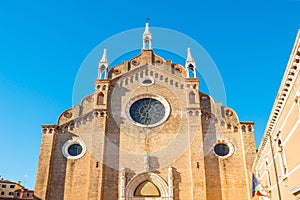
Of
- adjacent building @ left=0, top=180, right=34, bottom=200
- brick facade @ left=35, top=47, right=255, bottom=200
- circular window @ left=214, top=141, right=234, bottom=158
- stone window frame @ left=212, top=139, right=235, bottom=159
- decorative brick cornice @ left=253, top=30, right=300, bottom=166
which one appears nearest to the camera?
decorative brick cornice @ left=253, top=30, right=300, bottom=166

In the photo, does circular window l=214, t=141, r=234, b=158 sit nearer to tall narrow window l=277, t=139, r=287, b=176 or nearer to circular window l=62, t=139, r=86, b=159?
tall narrow window l=277, t=139, r=287, b=176

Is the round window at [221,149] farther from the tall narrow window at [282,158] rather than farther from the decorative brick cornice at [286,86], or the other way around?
the tall narrow window at [282,158]

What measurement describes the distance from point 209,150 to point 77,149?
919 cm

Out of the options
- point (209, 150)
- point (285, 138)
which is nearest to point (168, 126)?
point (209, 150)

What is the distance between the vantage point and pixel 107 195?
19.8 meters

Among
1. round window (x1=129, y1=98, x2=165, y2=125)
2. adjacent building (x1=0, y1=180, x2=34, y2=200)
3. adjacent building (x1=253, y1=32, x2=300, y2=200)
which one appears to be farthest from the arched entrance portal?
adjacent building (x1=0, y1=180, x2=34, y2=200)

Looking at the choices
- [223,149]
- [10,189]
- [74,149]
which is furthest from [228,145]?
[10,189]

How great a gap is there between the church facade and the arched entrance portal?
6cm

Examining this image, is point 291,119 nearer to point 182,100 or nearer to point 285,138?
point 285,138

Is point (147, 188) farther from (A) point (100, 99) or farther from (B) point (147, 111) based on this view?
(A) point (100, 99)

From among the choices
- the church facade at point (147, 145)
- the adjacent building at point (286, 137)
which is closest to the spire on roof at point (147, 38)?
the church facade at point (147, 145)

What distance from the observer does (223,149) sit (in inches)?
842

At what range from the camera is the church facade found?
1997 cm

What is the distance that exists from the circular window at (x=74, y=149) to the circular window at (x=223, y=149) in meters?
9.25
